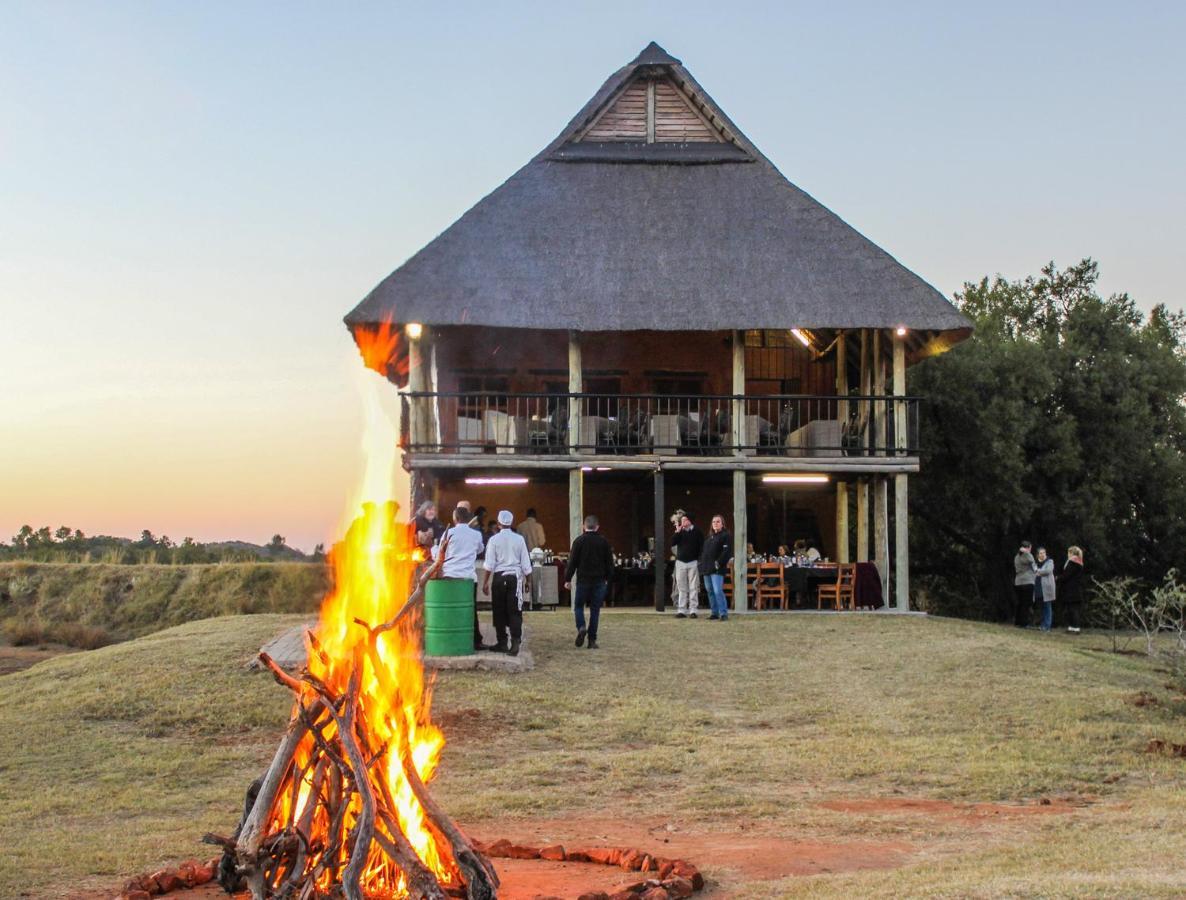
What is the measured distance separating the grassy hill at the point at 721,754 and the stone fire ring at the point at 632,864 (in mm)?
247

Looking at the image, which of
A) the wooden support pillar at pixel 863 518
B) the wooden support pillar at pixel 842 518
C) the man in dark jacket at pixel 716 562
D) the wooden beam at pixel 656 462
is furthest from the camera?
the wooden support pillar at pixel 842 518

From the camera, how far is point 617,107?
29719 mm

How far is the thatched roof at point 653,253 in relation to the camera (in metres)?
25.5

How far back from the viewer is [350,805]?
7512 millimetres

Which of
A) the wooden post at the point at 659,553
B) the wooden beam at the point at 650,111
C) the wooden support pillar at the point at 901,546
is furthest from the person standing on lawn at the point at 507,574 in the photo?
the wooden beam at the point at 650,111

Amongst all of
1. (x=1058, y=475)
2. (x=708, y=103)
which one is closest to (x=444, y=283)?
(x=708, y=103)

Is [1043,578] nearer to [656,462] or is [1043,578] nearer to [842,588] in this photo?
[842,588]

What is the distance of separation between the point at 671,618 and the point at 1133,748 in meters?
10.5

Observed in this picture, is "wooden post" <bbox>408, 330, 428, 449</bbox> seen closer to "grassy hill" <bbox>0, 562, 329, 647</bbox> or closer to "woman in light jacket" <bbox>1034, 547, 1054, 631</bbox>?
"grassy hill" <bbox>0, 562, 329, 647</bbox>

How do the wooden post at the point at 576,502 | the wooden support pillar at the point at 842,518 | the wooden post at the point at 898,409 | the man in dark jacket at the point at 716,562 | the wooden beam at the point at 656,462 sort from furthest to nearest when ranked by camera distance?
1. the wooden support pillar at the point at 842,518
2. the wooden post at the point at 898,409
3. the wooden beam at the point at 656,462
4. the wooden post at the point at 576,502
5. the man in dark jacket at the point at 716,562

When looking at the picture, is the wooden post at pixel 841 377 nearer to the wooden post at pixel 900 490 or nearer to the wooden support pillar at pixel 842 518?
the wooden support pillar at pixel 842 518

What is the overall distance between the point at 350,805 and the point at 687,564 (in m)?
15.4

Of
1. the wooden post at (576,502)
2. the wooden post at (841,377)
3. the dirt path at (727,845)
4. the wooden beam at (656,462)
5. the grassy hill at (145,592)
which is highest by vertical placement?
the wooden post at (841,377)

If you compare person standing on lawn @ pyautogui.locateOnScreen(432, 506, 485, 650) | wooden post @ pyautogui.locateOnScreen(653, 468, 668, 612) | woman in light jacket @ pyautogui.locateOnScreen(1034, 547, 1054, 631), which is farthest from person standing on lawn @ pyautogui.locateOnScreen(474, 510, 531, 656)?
woman in light jacket @ pyautogui.locateOnScreen(1034, 547, 1054, 631)
